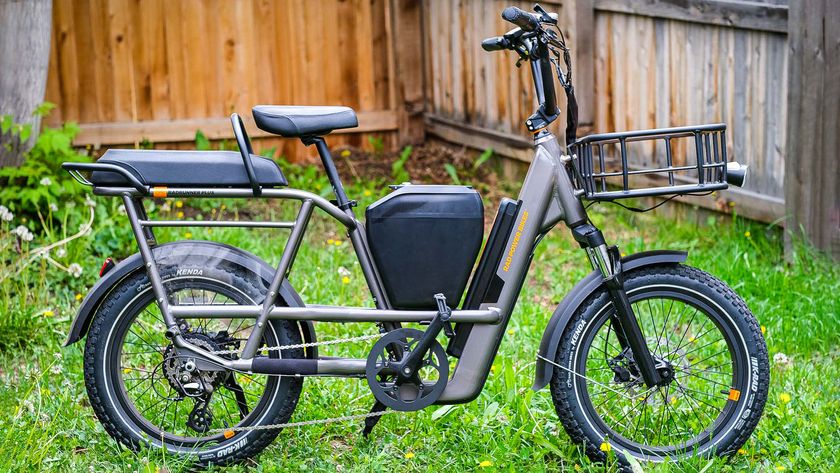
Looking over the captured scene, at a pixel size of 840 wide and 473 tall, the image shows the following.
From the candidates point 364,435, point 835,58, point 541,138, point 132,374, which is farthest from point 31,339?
point 835,58

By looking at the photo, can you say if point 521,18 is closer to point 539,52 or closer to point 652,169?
point 539,52

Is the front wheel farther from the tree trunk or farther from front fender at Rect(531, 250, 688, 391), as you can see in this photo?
the tree trunk

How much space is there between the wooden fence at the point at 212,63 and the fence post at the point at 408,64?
18 millimetres

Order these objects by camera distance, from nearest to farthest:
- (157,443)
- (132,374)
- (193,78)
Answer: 1. (157,443)
2. (132,374)
3. (193,78)

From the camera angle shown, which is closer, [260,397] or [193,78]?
[260,397]

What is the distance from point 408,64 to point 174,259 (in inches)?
206

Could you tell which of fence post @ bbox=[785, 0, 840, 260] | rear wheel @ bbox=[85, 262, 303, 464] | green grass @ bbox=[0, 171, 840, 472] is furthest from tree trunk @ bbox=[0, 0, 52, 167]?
fence post @ bbox=[785, 0, 840, 260]

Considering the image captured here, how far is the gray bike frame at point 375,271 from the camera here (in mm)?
3471

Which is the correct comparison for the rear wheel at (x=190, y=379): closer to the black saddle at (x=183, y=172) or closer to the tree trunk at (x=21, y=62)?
the black saddle at (x=183, y=172)

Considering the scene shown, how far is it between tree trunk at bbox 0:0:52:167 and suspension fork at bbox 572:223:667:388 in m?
3.74

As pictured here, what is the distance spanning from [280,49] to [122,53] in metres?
1.17

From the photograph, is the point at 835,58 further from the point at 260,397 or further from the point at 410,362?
the point at 260,397

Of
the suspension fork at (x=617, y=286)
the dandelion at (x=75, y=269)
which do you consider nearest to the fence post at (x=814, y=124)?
the suspension fork at (x=617, y=286)

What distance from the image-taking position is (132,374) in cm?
404
